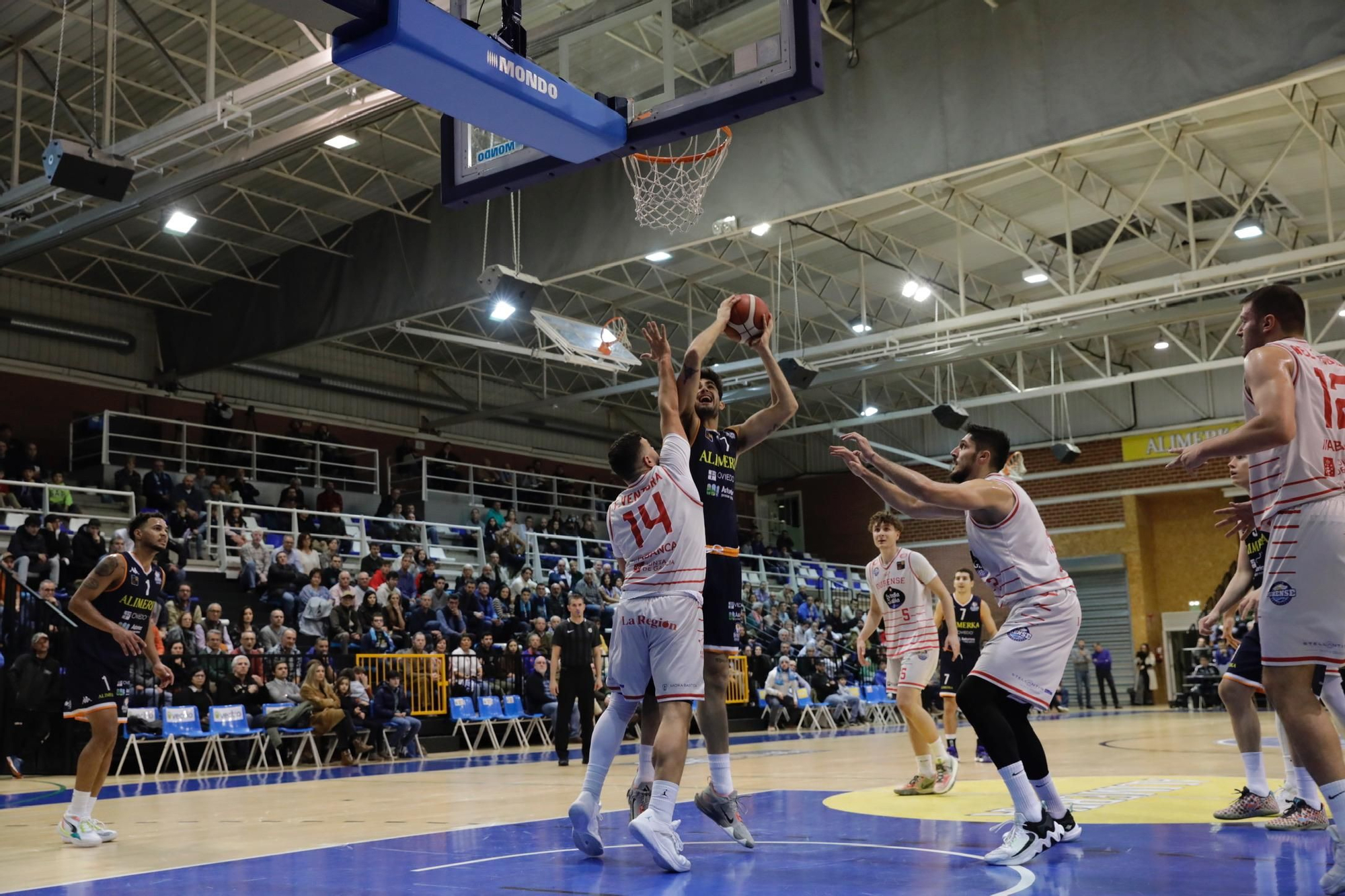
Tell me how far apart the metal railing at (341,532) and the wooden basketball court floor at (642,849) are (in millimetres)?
9591

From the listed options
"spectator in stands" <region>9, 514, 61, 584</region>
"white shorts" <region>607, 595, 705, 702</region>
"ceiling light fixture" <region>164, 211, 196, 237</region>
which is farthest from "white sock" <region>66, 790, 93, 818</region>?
"ceiling light fixture" <region>164, 211, 196, 237</region>

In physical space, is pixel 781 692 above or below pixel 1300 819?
below

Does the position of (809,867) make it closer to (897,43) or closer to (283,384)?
(897,43)

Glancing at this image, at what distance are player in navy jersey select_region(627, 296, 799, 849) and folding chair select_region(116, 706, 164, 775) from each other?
9.54 meters

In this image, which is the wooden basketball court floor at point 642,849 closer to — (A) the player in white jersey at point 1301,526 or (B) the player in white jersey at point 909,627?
(B) the player in white jersey at point 909,627

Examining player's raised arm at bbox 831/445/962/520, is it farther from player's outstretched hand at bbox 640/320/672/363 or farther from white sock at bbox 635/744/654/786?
white sock at bbox 635/744/654/786

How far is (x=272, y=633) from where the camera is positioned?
55.5 feet

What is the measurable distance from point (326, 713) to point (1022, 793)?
1129cm

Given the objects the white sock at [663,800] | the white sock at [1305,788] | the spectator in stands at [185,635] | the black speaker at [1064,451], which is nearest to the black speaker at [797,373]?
the black speaker at [1064,451]

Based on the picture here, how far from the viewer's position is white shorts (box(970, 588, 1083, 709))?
562cm

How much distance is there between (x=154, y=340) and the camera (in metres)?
27.4

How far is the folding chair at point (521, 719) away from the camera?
18219mm

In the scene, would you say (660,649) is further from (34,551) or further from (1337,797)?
(34,551)

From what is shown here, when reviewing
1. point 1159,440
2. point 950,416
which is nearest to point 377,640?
point 950,416
